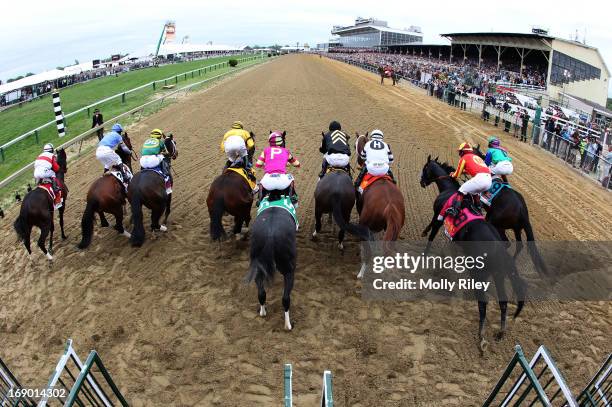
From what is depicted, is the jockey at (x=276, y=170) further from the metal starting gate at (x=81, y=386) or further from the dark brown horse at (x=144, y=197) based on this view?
the metal starting gate at (x=81, y=386)

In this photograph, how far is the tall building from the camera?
10275cm

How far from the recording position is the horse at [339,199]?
6.82 m

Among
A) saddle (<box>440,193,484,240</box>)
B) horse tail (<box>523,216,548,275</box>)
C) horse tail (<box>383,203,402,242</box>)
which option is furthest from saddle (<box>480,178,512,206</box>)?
horse tail (<box>383,203,402,242</box>)

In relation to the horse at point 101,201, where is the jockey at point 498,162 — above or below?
above

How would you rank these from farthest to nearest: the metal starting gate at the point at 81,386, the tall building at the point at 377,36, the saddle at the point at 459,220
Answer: the tall building at the point at 377,36, the saddle at the point at 459,220, the metal starting gate at the point at 81,386

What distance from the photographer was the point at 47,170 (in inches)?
291

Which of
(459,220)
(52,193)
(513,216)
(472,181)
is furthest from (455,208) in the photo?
(52,193)

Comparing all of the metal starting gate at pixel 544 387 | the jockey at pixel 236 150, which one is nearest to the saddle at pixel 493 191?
the metal starting gate at pixel 544 387

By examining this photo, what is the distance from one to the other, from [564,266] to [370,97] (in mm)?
17716

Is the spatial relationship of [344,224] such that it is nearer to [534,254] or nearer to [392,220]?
[392,220]

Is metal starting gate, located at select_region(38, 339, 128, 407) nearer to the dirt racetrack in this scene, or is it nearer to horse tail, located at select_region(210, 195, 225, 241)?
the dirt racetrack

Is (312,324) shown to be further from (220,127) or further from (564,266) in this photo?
(220,127)

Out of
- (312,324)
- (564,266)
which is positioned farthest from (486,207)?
(312,324)

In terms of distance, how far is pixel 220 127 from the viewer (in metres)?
16.0
